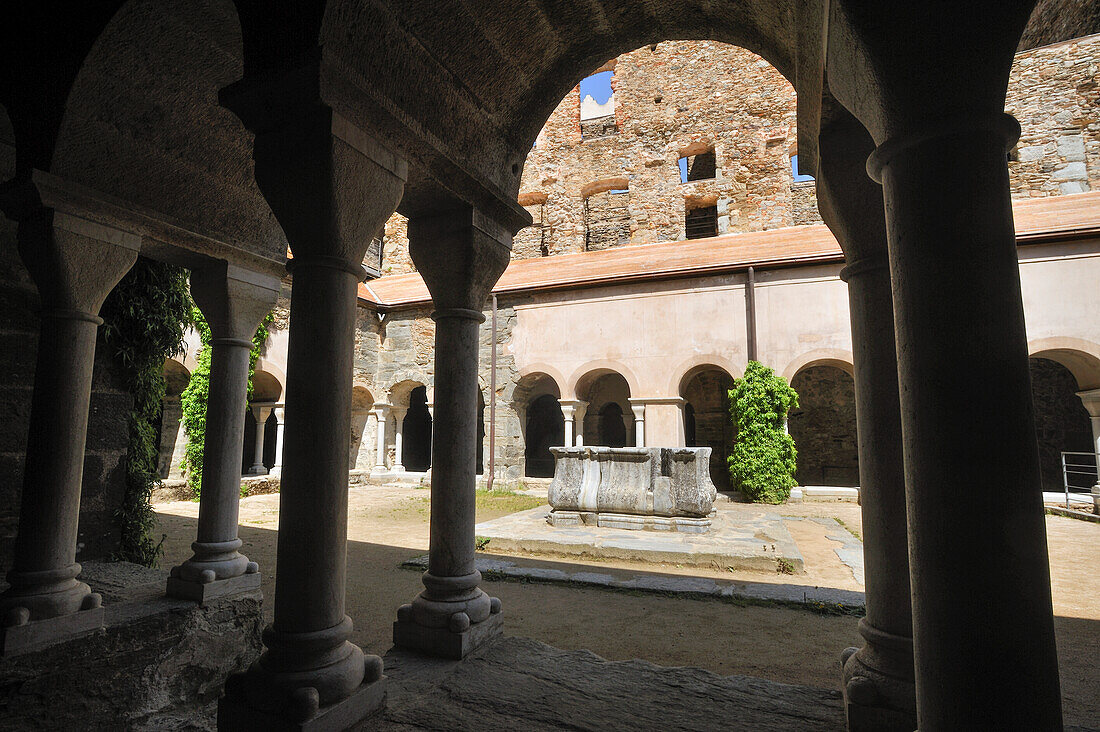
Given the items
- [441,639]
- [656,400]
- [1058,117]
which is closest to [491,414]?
[656,400]

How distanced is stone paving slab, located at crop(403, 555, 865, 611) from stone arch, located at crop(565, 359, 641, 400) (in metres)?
6.57

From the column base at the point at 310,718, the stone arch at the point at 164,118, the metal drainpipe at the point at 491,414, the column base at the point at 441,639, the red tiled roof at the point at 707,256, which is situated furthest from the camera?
the metal drainpipe at the point at 491,414

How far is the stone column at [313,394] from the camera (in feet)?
5.87

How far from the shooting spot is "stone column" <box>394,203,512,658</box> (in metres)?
2.53

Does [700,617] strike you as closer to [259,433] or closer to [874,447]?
[874,447]

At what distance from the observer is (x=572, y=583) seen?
5059 millimetres

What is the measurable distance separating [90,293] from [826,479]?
14393 mm

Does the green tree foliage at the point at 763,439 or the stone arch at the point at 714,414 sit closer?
the green tree foliage at the point at 763,439

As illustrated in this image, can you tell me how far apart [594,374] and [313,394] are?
10849 mm

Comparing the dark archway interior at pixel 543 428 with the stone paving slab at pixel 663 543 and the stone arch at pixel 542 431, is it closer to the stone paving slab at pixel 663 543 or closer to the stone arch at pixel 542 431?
the stone arch at pixel 542 431

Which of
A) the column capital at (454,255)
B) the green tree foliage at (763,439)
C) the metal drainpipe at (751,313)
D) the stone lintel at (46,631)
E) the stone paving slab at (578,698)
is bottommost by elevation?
the stone paving slab at (578,698)

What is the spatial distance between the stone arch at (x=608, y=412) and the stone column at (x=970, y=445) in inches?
464

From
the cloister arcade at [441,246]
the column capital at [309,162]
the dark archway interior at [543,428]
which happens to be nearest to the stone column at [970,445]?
the cloister arcade at [441,246]

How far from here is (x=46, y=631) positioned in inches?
99.5
